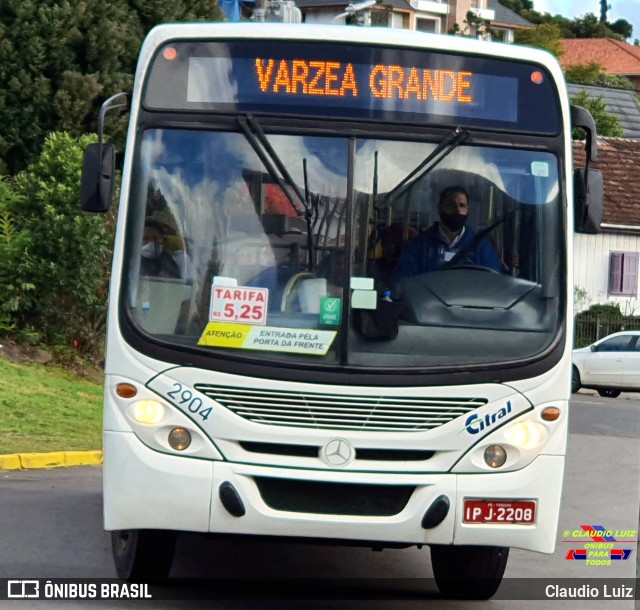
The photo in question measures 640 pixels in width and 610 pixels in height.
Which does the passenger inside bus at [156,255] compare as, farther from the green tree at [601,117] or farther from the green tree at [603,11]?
the green tree at [603,11]

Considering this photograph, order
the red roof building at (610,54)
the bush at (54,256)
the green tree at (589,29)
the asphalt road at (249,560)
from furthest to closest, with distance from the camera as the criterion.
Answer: the green tree at (589,29), the red roof building at (610,54), the bush at (54,256), the asphalt road at (249,560)

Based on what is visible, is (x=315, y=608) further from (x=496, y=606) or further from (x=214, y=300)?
(x=214, y=300)

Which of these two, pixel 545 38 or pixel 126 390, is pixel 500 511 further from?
pixel 545 38

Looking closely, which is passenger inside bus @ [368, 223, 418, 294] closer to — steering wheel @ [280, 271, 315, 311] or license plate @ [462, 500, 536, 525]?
steering wheel @ [280, 271, 315, 311]

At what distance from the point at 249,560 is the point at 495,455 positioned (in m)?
2.69

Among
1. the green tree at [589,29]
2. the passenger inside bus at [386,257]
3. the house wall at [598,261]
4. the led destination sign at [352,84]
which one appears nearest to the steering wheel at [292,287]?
the passenger inside bus at [386,257]

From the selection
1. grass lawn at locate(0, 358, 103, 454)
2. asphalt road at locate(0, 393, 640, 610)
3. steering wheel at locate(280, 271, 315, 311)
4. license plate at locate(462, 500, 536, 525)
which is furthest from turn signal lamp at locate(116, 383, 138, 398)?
grass lawn at locate(0, 358, 103, 454)

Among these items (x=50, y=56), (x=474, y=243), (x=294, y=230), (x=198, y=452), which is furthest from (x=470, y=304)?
(x=50, y=56)

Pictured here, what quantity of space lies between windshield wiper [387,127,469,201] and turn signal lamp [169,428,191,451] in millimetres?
1621

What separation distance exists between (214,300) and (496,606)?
2682 mm

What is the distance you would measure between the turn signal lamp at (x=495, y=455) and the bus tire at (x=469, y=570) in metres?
1.12

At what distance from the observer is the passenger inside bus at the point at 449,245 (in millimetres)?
7438

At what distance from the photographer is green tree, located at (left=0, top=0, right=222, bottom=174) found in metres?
22.5

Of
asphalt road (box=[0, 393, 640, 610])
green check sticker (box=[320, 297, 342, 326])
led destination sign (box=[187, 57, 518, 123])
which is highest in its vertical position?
led destination sign (box=[187, 57, 518, 123])
